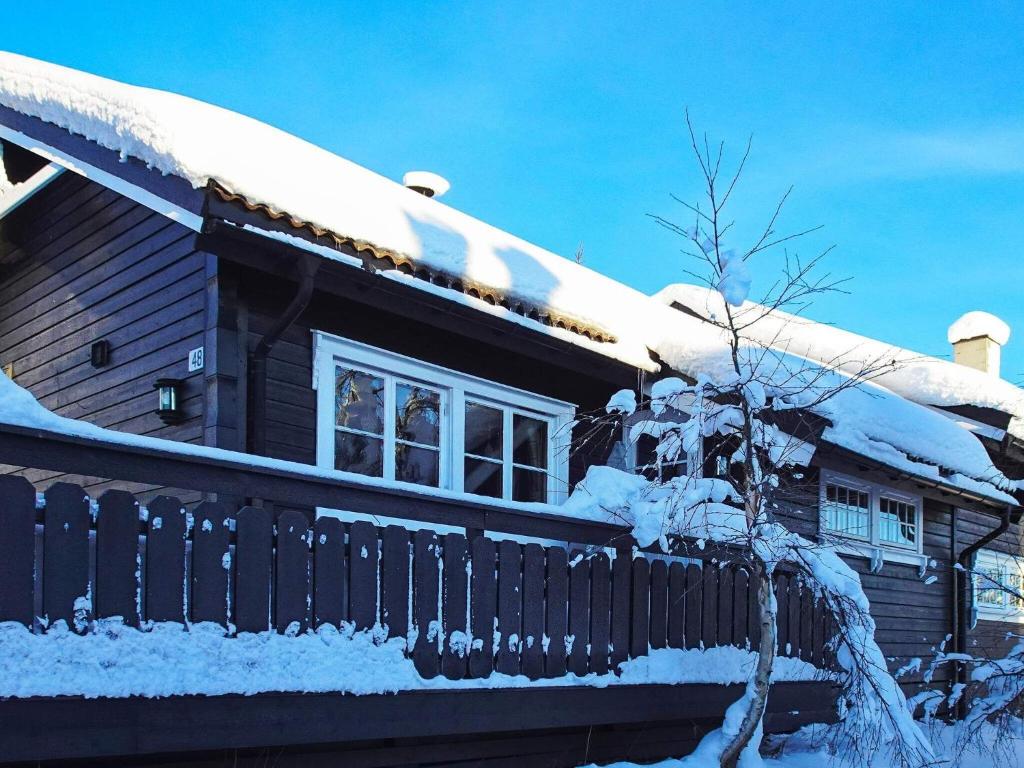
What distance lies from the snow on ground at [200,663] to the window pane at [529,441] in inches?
145

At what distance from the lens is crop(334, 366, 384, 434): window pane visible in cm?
777

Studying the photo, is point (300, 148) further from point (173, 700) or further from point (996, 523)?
point (996, 523)

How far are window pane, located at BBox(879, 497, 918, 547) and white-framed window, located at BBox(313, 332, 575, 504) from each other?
4877mm

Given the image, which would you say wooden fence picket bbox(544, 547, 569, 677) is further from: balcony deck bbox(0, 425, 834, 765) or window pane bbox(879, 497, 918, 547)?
window pane bbox(879, 497, 918, 547)

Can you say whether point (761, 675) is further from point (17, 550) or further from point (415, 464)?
point (17, 550)

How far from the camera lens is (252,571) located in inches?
181

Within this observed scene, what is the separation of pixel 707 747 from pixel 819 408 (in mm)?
3383

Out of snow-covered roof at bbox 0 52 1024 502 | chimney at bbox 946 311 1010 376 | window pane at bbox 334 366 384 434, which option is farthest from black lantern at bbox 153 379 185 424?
chimney at bbox 946 311 1010 376

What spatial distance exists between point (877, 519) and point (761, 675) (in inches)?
267

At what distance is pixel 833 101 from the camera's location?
13.9m

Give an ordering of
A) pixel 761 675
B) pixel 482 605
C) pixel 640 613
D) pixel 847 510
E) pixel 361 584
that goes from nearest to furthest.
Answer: pixel 361 584 < pixel 482 605 < pixel 761 675 < pixel 640 613 < pixel 847 510

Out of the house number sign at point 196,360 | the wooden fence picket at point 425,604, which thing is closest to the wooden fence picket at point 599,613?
the wooden fence picket at point 425,604

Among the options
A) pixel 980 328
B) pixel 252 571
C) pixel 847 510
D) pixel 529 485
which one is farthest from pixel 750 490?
pixel 980 328

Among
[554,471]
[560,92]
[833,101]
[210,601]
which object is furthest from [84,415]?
[560,92]
